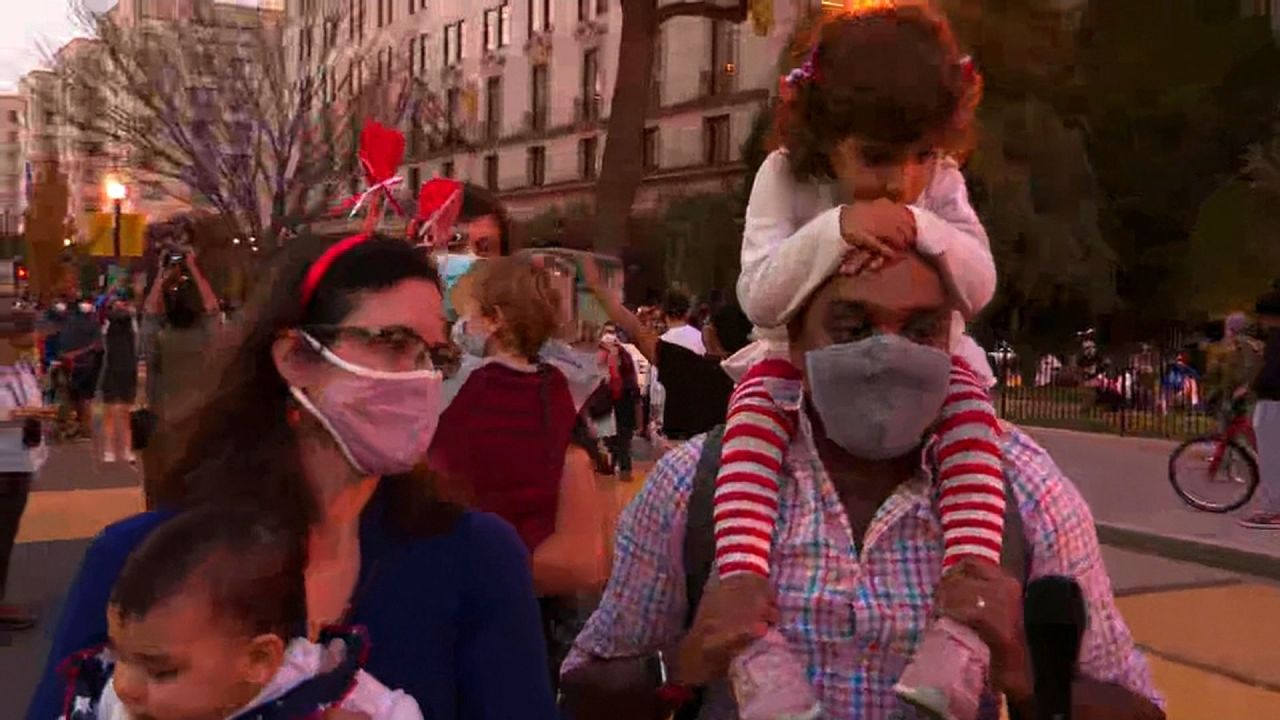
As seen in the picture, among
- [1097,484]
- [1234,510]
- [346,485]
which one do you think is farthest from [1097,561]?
[1097,484]

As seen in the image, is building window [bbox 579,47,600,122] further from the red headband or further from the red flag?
the red headband

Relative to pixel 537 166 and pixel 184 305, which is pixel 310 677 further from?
pixel 537 166

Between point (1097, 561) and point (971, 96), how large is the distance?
716 millimetres

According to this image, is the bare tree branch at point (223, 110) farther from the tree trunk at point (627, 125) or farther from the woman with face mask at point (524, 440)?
the woman with face mask at point (524, 440)

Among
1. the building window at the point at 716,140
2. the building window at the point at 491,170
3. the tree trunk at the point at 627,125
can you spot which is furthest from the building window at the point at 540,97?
the tree trunk at the point at 627,125

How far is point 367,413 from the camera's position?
Result: 6.92 feet

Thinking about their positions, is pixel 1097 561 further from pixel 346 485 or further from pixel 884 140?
pixel 346 485

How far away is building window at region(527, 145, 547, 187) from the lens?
59219 mm

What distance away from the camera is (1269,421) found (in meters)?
10.7

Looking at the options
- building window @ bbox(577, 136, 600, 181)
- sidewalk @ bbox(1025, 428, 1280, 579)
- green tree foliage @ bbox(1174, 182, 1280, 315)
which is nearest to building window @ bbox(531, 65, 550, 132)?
building window @ bbox(577, 136, 600, 181)

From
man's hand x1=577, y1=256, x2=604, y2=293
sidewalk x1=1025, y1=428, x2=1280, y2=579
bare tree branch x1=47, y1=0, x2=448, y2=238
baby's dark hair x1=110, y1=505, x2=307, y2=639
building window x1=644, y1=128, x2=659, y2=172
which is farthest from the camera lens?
building window x1=644, y1=128, x2=659, y2=172

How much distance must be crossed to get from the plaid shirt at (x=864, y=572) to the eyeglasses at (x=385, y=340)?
43cm

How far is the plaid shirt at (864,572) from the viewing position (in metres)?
2.04

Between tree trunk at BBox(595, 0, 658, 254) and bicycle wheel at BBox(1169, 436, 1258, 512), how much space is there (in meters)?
8.54
